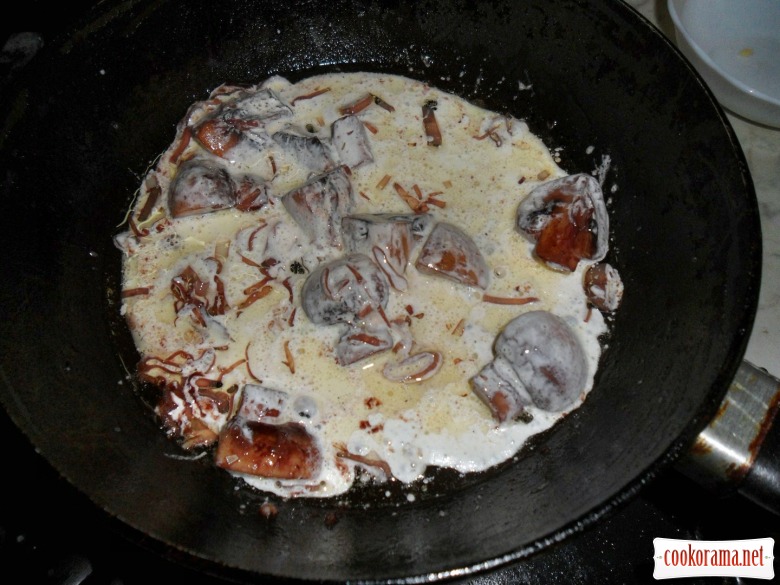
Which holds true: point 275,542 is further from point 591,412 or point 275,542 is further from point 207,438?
point 591,412

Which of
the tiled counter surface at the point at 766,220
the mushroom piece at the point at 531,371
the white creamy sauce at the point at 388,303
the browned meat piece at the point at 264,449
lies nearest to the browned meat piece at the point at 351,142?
the white creamy sauce at the point at 388,303

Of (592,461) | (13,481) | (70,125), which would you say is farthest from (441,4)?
(13,481)

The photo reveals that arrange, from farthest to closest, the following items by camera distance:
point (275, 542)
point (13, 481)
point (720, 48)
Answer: point (720, 48)
point (13, 481)
point (275, 542)

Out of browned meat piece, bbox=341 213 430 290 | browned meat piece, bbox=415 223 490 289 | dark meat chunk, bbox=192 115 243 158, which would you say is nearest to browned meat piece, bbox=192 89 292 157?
dark meat chunk, bbox=192 115 243 158

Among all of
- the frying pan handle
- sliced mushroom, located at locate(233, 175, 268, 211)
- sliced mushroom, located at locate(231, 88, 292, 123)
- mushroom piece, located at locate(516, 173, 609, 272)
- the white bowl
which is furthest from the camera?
the white bowl

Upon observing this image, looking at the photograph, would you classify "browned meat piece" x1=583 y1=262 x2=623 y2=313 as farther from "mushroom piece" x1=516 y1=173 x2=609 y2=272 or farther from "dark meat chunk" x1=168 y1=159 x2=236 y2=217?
"dark meat chunk" x1=168 y1=159 x2=236 y2=217
